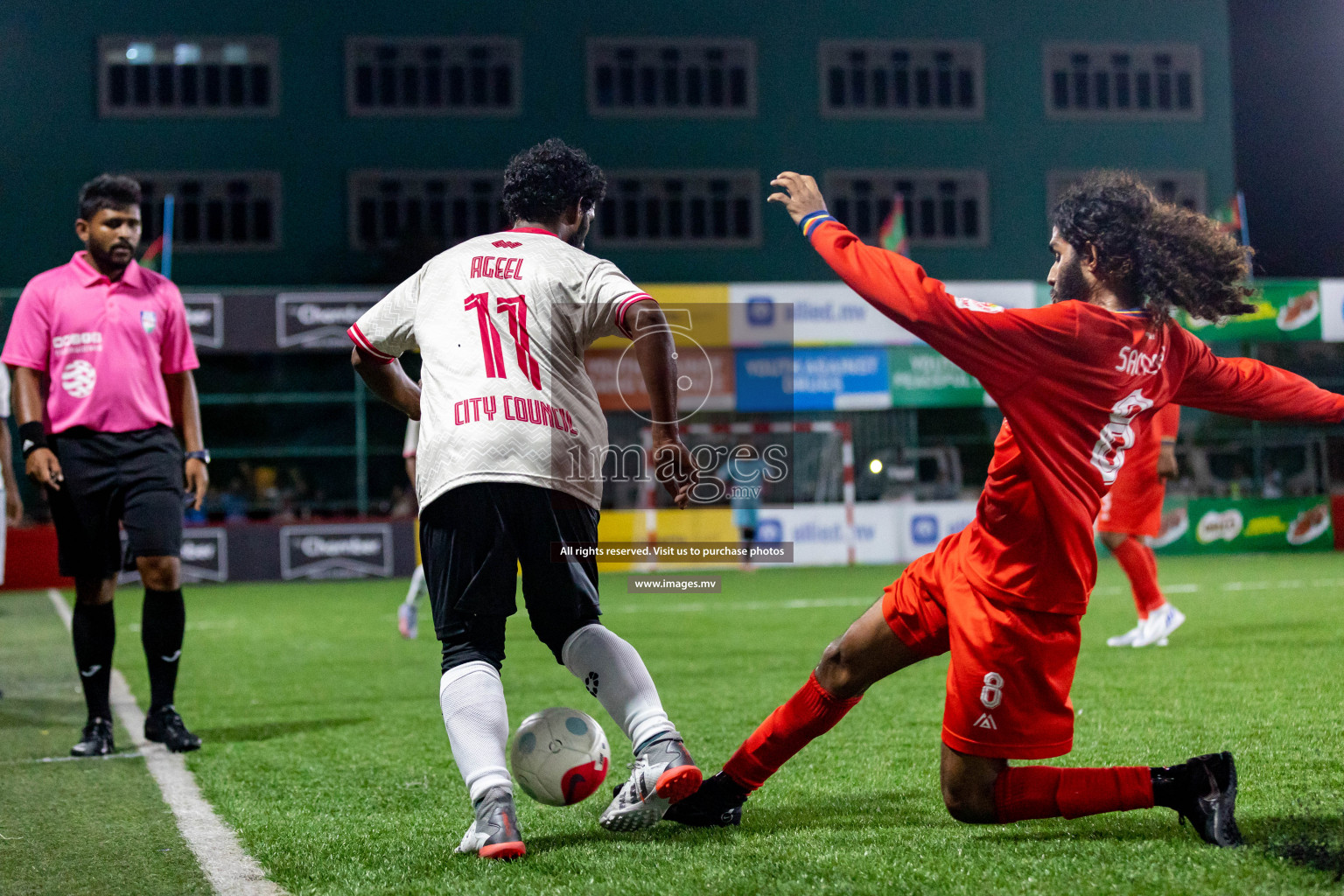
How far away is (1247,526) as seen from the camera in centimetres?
2127

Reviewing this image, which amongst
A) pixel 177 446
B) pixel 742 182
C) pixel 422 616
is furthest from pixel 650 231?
pixel 177 446

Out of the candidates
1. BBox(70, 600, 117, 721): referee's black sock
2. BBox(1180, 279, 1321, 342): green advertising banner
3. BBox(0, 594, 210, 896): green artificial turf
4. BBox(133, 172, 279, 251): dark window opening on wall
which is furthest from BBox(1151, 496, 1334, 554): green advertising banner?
BBox(133, 172, 279, 251): dark window opening on wall

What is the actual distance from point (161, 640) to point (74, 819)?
4.71 ft

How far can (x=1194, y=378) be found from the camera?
3428mm

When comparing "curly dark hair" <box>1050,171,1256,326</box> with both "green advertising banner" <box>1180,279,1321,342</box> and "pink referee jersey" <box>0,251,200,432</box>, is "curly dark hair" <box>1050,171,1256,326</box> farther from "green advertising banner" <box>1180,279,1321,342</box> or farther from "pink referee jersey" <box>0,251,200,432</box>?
"green advertising banner" <box>1180,279,1321,342</box>

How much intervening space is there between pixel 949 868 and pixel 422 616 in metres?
10.1

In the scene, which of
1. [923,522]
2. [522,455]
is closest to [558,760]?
[522,455]

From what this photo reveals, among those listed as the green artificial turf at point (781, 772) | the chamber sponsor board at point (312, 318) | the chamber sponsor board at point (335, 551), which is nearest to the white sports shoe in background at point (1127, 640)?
the green artificial turf at point (781, 772)

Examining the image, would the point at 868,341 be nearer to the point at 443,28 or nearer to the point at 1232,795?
the point at 443,28

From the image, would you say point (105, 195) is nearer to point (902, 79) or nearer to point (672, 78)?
point (672, 78)

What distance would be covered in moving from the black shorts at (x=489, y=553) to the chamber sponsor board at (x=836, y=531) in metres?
16.5

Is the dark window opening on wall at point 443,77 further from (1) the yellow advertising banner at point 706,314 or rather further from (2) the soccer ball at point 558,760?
(2) the soccer ball at point 558,760

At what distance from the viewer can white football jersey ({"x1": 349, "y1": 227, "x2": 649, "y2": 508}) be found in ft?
10.9

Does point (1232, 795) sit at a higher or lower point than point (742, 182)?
lower
